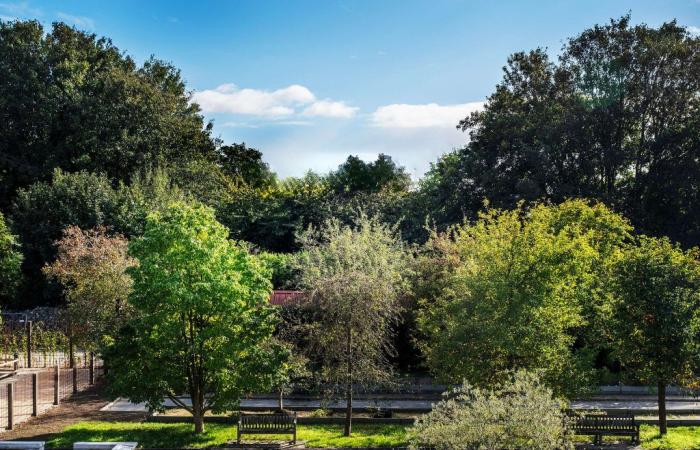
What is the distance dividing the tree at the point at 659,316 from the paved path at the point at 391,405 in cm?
335

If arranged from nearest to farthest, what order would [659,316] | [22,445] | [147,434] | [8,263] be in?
[22,445] < [659,316] < [147,434] < [8,263]

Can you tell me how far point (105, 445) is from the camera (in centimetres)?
1627

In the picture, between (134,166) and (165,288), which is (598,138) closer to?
(165,288)

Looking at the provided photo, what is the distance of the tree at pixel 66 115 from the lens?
44.9 meters

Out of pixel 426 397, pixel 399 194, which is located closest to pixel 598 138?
pixel 399 194

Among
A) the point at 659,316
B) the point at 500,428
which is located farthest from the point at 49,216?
the point at 500,428

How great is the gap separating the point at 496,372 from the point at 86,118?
115ft

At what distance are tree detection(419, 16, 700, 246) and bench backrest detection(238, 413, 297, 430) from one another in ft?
65.4

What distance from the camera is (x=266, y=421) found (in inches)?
752

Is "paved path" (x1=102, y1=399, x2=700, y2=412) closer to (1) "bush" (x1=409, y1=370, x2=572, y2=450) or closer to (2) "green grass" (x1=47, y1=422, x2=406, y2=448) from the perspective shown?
(2) "green grass" (x1=47, y1=422, x2=406, y2=448)

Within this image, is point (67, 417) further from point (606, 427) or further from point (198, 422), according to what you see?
point (606, 427)

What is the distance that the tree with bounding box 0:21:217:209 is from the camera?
4488 centimetres

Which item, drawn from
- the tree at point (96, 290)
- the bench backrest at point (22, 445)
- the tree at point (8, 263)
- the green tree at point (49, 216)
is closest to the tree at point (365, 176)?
the green tree at point (49, 216)

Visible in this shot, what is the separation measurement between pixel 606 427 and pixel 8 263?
99.1ft
